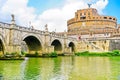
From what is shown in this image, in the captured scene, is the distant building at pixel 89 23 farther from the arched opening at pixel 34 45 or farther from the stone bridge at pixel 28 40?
the arched opening at pixel 34 45

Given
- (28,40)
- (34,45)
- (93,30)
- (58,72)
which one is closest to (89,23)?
(93,30)

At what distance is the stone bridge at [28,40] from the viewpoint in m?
38.8

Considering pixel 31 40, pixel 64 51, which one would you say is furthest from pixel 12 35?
pixel 64 51

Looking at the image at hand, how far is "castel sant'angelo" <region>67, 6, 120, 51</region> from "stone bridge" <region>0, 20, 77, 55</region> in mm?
9178

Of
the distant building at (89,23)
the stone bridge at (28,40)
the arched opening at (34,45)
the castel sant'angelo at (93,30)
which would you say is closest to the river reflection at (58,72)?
the stone bridge at (28,40)

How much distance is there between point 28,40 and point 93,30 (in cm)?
4227

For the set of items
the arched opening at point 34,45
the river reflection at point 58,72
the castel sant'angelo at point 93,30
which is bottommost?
the river reflection at point 58,72

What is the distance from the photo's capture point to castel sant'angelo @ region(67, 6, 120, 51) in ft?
246

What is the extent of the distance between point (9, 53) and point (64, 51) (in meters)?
28.3

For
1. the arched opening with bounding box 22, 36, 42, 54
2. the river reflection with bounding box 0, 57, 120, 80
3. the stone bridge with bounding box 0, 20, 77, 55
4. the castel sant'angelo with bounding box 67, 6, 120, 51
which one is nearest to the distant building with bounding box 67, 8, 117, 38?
the castel sant'angelo with bounding box 67, 6, 120, 51

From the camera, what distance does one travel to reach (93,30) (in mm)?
90500

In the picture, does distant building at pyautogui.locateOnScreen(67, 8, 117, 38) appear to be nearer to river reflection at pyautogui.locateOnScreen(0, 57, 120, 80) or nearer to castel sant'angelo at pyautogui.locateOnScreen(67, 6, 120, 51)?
castel sant'angelo at pyautogui.locateOnScreen(67, 6, 120, 51)

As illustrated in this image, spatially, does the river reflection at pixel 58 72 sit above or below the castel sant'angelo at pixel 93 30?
below

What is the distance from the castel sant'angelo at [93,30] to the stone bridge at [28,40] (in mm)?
9178
